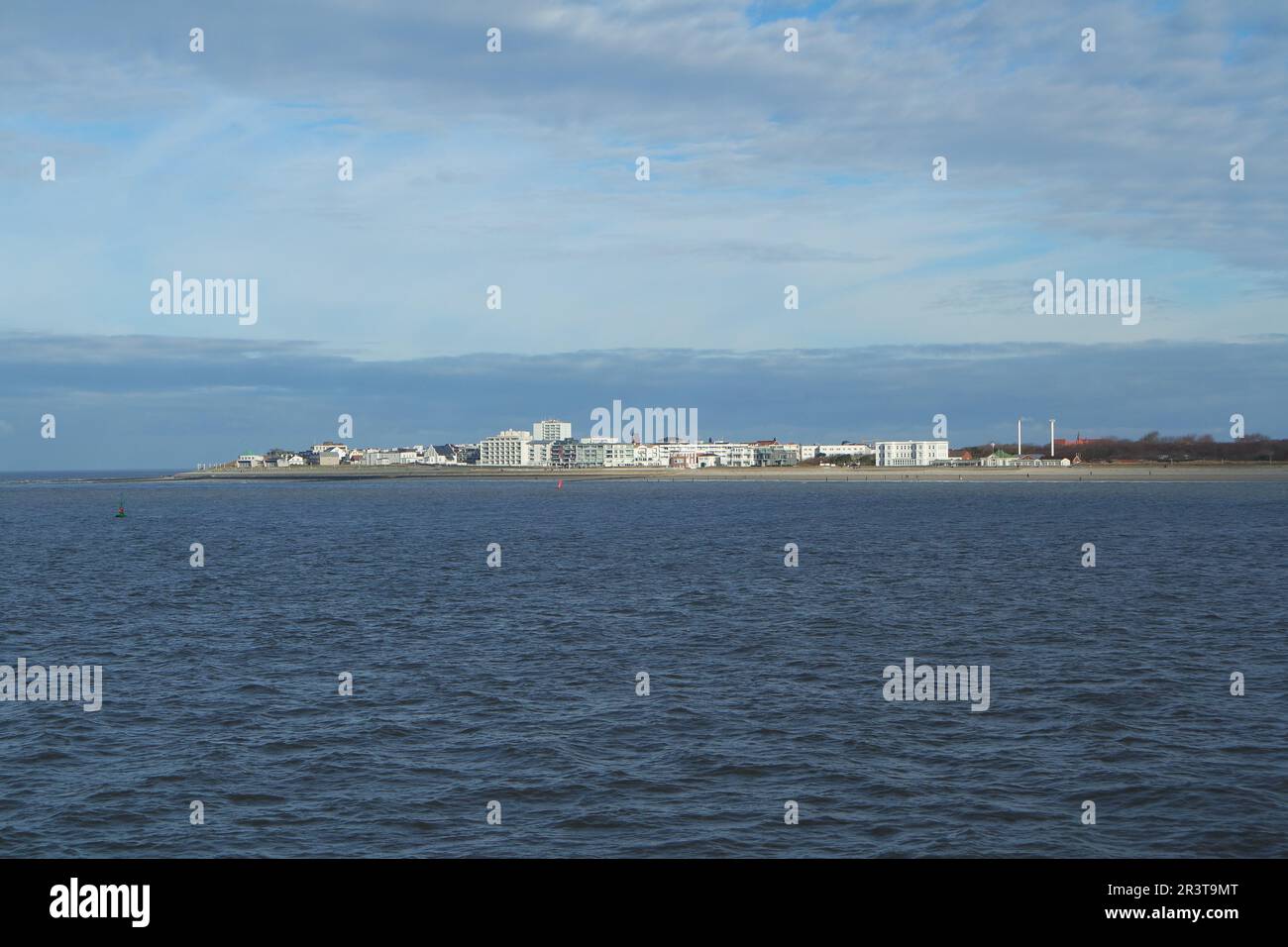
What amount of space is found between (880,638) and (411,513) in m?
97.6

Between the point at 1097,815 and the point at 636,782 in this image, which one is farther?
the point at 636,782

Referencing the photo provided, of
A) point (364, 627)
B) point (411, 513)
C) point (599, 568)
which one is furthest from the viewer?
point (411, 513)

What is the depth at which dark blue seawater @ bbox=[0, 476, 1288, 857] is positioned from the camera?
16.7m

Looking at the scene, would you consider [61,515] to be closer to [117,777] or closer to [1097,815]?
[117,777]

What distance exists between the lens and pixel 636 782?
61.9 ft

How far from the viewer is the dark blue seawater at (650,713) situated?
54.7 ft

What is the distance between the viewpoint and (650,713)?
23.8m
